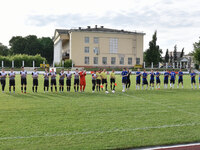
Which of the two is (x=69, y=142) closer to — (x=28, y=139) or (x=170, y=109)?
(x=28, y=139)

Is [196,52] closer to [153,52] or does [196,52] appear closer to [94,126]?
[153,52]

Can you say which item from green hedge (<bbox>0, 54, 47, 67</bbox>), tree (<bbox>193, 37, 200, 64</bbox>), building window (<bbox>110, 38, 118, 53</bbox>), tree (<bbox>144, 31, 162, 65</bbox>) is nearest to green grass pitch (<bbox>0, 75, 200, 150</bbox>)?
tree (<bbox>193, 37, 200, 64</bbox>)

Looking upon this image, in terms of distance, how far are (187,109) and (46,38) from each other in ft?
318

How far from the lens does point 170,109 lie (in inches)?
431

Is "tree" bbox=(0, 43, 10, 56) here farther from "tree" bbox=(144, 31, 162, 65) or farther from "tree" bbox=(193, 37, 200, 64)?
"tree" bbox=(193, 37, 200, 64)

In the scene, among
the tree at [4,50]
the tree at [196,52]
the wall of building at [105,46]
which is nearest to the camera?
the tree at [196,52]

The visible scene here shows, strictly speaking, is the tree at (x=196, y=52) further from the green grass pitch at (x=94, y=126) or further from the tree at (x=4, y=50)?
the tree at (x=4, y=50)

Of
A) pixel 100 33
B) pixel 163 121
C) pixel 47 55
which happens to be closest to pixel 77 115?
pixel 163 121

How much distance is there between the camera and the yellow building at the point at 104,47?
62906 millimetres

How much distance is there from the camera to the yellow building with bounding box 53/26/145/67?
62906 mm

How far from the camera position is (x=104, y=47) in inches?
2549

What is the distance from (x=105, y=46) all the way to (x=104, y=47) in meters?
0.41

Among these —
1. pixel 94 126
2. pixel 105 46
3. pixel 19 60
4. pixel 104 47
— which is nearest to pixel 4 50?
pixel 19 60

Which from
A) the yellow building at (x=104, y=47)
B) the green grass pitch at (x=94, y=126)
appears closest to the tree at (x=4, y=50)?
the yellow building at (x=104, y=47)
